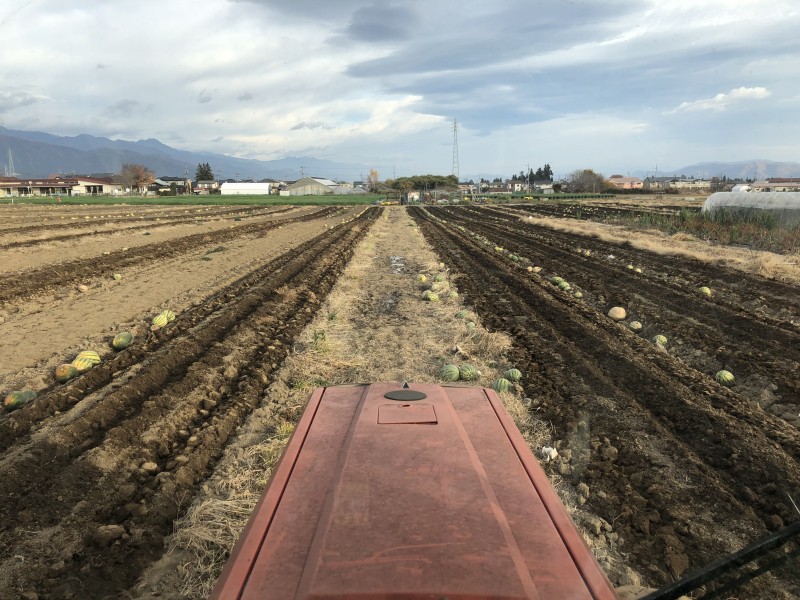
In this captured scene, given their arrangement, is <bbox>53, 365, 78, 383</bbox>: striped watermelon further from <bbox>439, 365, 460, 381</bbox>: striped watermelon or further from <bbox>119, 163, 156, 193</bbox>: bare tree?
<bbox>119, 163, 156, 193</bbox>: bare tree

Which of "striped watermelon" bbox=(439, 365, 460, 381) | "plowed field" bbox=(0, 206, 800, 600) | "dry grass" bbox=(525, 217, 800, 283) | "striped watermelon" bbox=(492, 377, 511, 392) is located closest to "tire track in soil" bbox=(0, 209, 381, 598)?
"plowed field" bbox=(0, 206, 800, 600)

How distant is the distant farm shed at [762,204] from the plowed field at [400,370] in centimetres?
1441

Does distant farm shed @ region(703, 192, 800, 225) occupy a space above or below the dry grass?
above

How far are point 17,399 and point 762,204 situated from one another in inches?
1230

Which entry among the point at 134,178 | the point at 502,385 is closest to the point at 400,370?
the point at 502,385

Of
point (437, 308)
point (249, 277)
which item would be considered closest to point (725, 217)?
point (437, 308)

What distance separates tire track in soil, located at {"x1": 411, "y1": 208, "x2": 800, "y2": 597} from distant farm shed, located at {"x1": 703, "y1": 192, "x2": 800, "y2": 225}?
2196 centimetres

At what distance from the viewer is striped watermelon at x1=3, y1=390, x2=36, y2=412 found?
6.13 m

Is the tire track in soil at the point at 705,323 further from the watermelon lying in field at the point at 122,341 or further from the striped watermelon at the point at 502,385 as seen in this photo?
the watermelon lying in field at the point at 122,341

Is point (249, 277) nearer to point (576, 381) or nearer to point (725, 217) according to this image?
point (576, 381)

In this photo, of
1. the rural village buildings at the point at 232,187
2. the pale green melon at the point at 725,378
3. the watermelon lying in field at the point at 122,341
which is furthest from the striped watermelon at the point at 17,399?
the rural village buildings at the point at 232,187

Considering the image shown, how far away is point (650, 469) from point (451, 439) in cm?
350

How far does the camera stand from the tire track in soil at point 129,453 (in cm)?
380

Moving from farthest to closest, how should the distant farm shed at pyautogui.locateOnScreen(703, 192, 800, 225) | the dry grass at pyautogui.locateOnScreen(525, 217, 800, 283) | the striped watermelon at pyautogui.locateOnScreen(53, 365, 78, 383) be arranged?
the distant farm shed at pyautogui.locateOnScreen(703, 192, 800, 225) < the dry grass at pyautogui.locateOnScreen(525, 217, 800, 283) < the striped watermelon at pyautogui.locateOnScreen(53, 365, 78, 383)
